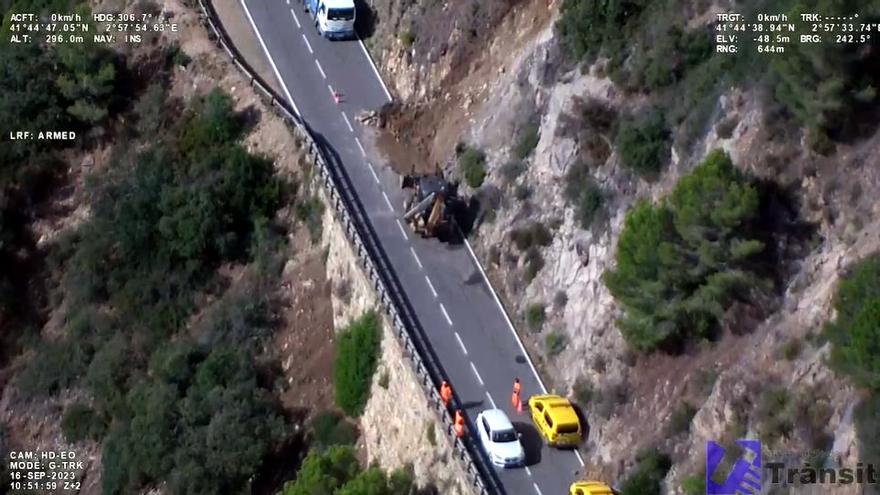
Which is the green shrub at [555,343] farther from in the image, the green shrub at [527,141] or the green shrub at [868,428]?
the green shrub at [868,428]

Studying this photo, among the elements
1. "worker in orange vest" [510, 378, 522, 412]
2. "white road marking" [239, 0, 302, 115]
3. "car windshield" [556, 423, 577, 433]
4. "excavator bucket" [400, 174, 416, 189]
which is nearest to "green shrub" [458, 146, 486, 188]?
"excavator bucket" [400, 174, 416, 189]

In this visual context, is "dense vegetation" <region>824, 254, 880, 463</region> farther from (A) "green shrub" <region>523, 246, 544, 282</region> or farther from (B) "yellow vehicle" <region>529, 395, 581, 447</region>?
(A) "green shrub" <region>523, 246, 544, 282</region>

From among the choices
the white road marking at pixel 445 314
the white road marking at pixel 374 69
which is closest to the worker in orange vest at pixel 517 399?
the white road marking at pixel 445 314

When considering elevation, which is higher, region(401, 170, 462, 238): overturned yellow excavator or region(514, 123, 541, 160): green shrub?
region(514, 123, 541, 160): green shrub

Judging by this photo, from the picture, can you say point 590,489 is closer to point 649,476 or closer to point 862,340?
point 649,476

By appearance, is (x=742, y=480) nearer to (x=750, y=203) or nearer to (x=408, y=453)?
(x=750, y=203)

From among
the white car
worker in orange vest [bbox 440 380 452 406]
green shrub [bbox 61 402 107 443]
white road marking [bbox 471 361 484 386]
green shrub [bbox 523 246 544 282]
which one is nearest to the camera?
the white car
